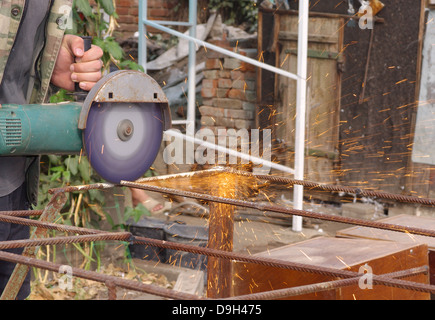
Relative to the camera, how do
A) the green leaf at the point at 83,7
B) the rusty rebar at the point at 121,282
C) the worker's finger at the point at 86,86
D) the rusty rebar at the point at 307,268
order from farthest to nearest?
1. the green leaf at the point at 83,7
2. the worker's finger at the point at 86,86
3. the rusty rebar at the point at 307,268
4. the rusty rebar at the point at 121,282

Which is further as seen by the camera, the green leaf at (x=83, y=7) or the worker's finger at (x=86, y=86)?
the green leaf at (x=83, y=7)

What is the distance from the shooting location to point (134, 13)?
7973 mm

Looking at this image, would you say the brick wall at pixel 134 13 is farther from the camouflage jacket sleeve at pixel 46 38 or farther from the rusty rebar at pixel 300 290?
the rusty rebar at pixel 300 290

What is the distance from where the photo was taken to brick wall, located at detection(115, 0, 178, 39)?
25.9ft

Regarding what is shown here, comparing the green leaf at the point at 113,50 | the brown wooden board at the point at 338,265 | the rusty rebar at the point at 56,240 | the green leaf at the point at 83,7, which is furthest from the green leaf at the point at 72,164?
the rusty rebar at the point at 56,240

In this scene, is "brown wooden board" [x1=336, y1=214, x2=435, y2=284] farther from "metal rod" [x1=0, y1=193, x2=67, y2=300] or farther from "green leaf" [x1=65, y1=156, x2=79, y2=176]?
"green leaf" [x1=65, y1=156, x2=79, y2=176]

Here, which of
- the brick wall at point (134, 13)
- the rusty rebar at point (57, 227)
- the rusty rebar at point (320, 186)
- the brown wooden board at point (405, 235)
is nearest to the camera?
the rusty rebar at point (57, 227)

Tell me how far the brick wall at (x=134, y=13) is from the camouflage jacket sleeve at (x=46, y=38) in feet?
18.3

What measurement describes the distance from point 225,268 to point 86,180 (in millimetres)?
2071

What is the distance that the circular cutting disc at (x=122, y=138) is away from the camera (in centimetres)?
224

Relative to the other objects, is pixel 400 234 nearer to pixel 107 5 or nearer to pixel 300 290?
pixel 300 290

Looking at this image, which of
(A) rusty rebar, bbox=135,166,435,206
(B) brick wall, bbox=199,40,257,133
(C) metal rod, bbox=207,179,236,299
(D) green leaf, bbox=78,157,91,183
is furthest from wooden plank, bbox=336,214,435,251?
(B) brick wall, bbox=199,40,257,133

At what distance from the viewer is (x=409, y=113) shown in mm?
5363
